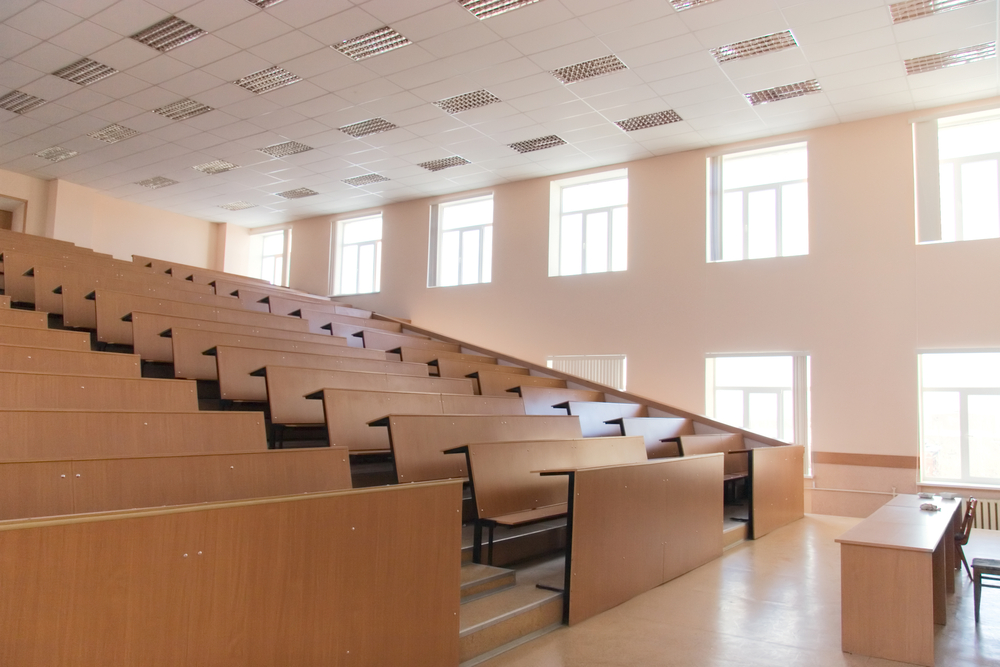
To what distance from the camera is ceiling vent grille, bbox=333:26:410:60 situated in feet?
16.4

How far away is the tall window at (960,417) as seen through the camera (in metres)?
5.55

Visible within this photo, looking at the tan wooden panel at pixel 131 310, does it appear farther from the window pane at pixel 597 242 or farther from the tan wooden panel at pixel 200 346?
the window pane at pixel 597 242

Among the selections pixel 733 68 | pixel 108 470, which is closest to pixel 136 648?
pixel 108 470

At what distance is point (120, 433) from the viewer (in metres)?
2.19

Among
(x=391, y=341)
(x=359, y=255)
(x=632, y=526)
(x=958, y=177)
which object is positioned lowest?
(x=632, y=526)

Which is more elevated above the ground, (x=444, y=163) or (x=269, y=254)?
(x=444, y=163)

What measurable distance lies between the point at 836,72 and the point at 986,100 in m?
1.42

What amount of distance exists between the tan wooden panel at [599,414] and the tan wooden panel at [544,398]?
0.48 feet

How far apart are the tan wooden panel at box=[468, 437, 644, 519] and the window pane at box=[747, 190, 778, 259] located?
3.70 metres

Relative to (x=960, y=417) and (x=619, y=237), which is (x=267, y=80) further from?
(x=960, y=417)

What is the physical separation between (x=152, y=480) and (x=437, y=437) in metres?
1.36

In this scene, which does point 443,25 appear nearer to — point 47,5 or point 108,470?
point 47,5

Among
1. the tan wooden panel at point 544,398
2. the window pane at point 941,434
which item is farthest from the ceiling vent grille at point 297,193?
the window pane at point 941,434

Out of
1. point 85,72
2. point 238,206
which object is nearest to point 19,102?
point 85,72
